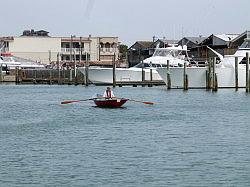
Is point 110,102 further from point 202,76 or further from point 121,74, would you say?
point 121,74

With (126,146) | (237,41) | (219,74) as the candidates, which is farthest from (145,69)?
(126,146)

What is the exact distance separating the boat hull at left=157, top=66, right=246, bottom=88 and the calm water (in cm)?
2238

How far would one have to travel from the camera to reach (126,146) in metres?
37.4

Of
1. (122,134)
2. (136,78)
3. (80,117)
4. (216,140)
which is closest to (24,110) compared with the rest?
(80,117)

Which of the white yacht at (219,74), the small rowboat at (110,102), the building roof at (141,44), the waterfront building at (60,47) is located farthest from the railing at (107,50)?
the small rowboat at (110,102)

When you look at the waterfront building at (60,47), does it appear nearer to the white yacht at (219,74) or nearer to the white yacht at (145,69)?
the white yacht at (145,69)

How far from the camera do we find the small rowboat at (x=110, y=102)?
5938cm

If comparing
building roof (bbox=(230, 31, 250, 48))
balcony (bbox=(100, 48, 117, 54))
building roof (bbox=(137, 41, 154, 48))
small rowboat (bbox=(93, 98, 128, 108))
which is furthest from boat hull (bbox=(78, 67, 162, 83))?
building roof (bbox=(137, 41, 154, 48))

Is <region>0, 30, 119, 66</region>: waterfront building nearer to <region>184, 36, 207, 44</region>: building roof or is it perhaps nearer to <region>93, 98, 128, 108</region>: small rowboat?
<region>184, 36, 207, 44</region>: building roof

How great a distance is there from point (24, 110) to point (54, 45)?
9387 cm

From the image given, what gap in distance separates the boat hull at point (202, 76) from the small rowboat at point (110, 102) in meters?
27.0

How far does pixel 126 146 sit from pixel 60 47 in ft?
393

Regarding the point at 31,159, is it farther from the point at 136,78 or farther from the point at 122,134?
the point at 136,78

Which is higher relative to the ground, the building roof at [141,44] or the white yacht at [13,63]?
the building roof at [141,44]
